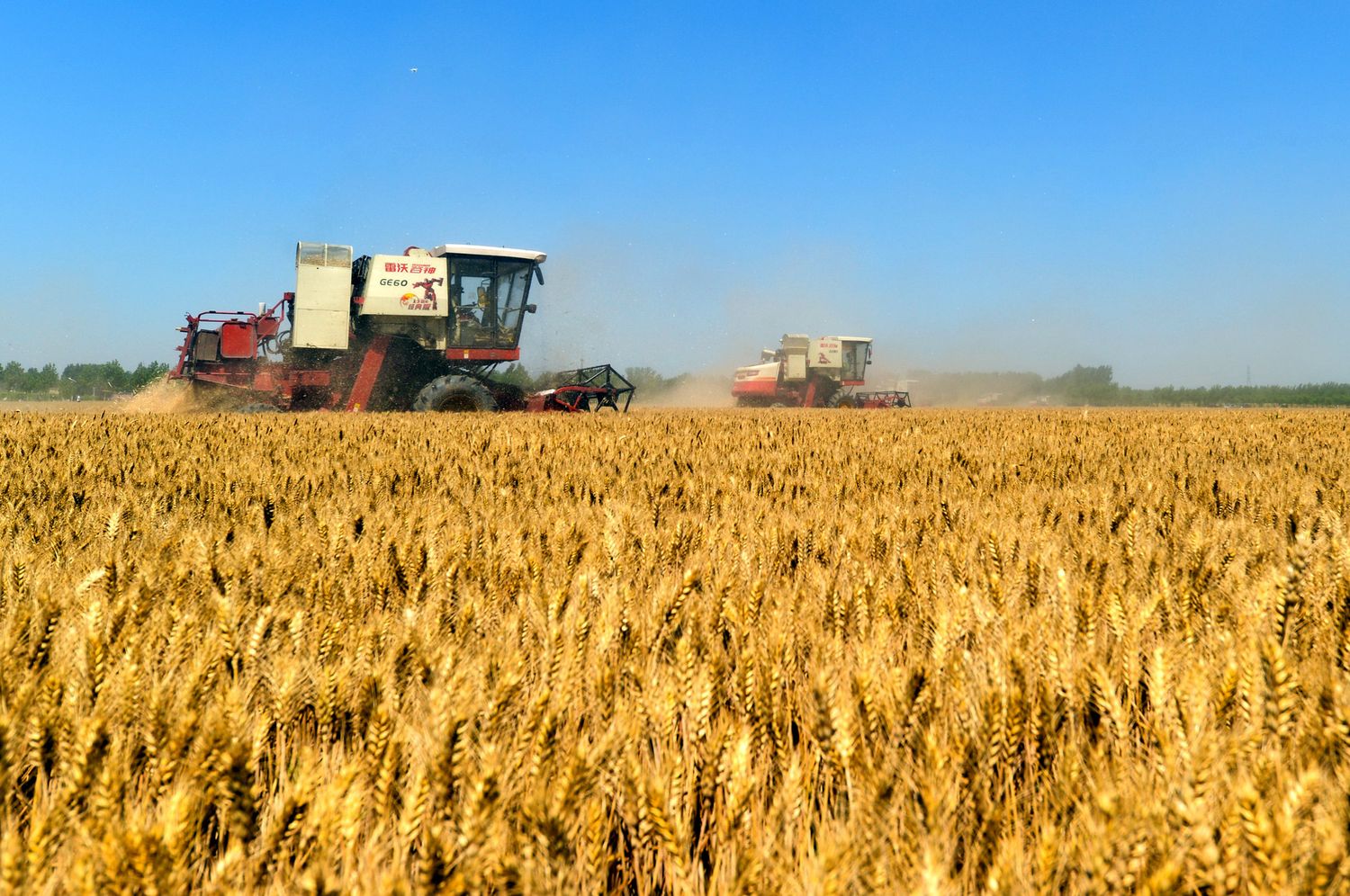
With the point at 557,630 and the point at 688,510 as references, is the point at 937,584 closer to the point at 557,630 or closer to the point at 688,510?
the point at 557,630

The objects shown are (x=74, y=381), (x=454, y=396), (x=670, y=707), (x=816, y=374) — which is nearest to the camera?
(x=670, y=707)

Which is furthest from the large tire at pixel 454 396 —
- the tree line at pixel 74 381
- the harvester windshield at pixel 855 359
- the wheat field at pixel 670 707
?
the tree line at pixel 74 381

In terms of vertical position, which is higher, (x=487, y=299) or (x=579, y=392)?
(x=487, y=299)

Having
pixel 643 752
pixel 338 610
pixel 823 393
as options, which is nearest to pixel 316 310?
pixel 338 610

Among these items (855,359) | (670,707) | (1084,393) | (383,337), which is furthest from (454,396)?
(1084,393)

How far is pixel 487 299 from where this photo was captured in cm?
1481

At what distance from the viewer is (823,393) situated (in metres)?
31.4

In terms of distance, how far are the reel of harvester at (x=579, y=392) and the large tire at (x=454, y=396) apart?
0.83m

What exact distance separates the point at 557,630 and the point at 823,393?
Answer: 3075 cm

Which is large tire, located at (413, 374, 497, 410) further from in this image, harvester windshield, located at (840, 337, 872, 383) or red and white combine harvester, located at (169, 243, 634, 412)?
harvester windshield, located at (840, 337, 872, 383)

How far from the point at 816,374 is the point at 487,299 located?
18474mm

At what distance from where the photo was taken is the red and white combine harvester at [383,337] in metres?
13.9

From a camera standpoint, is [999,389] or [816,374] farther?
[999,389]

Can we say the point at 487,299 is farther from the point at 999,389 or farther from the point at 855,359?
the point at 999,389
